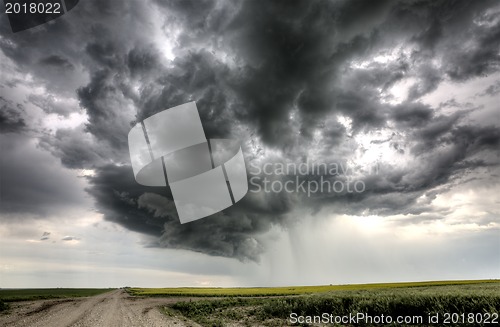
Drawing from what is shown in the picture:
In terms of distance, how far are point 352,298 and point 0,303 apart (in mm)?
36510

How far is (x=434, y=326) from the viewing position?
16047 millimetres

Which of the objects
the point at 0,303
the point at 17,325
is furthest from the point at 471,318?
the point at 0,303

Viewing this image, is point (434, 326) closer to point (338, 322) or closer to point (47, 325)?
point (338, 322)

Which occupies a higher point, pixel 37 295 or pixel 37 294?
pixel 37 295

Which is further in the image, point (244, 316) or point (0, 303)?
point (0, 303)

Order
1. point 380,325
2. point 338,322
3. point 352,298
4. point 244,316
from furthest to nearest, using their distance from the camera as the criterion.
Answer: point 244,316 < point 352,298 < point 338,322 < point 380,325

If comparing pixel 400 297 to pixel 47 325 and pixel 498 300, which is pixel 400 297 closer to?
pixel 498 300

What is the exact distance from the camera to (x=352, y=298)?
22.7m

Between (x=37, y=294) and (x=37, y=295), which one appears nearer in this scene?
(x=37, y=295)

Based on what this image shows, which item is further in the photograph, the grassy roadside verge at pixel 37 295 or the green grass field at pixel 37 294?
the green grass field at pixel 37 294

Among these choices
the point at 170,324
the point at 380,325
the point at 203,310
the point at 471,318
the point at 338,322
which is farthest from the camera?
the point at 203,310

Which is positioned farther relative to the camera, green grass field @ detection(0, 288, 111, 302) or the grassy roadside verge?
green grass field @ detection(0, 288, 111, 302)

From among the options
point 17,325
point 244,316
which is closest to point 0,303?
point 17,325

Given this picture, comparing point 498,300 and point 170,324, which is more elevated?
point 498,300
